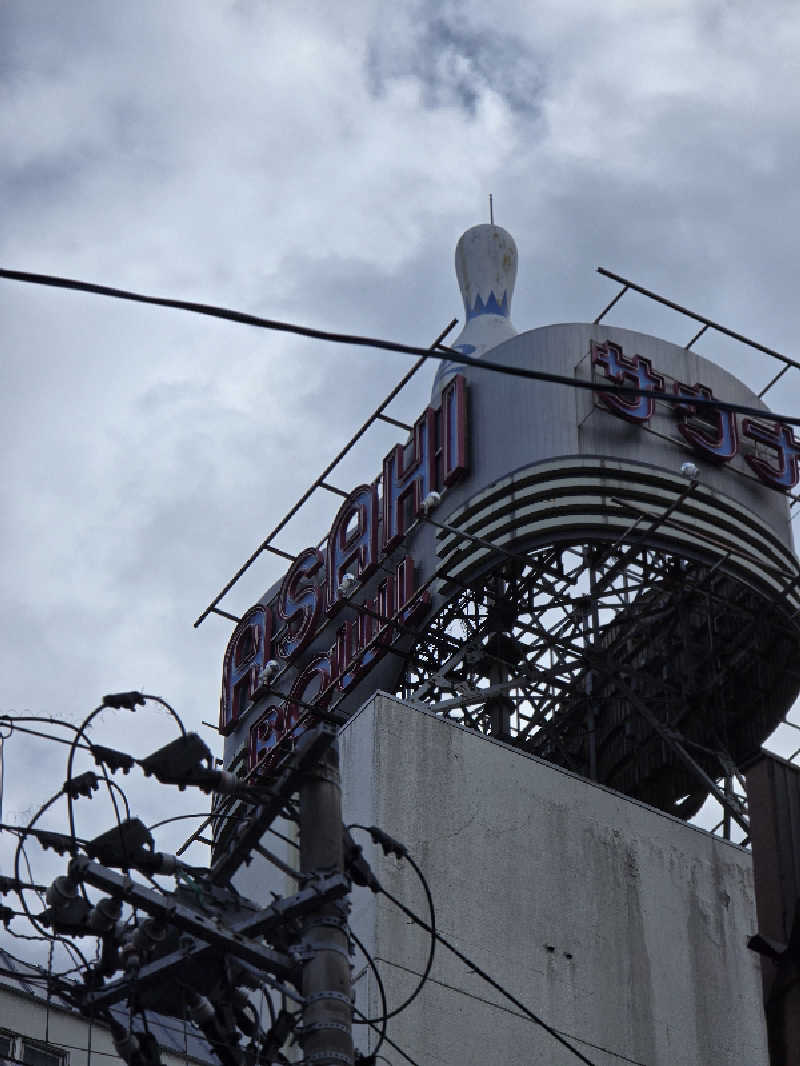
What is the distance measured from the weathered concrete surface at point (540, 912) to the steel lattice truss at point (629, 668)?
4.79m

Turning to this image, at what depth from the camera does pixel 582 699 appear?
38.6 m

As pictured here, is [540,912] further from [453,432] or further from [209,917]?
[209,917]

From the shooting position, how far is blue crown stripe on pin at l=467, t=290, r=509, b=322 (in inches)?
1726

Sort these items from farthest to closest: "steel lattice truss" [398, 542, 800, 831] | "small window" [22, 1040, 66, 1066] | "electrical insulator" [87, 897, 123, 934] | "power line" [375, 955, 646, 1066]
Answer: "steel lattice truss" [398, 542, 800, 831], "power line" [375, 955, 646, 1066], "small window" [22, 1040, 66, 1066], "electrical insulator" [87, 897, 123, 934]

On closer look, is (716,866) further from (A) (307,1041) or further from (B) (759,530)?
(A) (307,1041)

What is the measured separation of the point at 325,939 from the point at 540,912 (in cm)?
1612

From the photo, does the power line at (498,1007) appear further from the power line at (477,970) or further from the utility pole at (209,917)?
the utility pole at (209,917)

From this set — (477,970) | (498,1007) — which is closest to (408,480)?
(498,1007)

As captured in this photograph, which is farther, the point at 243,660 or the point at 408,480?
the point at 243,660

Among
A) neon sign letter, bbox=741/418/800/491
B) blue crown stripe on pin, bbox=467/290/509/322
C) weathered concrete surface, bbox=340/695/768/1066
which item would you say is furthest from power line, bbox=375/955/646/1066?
blue crown stripe on pin, bbox=467/290/509/322

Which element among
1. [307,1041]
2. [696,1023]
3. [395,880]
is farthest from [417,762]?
[307,1041]

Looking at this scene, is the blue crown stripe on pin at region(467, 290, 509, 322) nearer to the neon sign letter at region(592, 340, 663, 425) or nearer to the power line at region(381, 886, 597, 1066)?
the neon sign letter at region(592, 340, 663, 425)

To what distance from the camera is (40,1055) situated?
26.1 m

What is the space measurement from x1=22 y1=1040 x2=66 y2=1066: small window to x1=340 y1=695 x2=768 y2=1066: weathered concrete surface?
4.32 m
